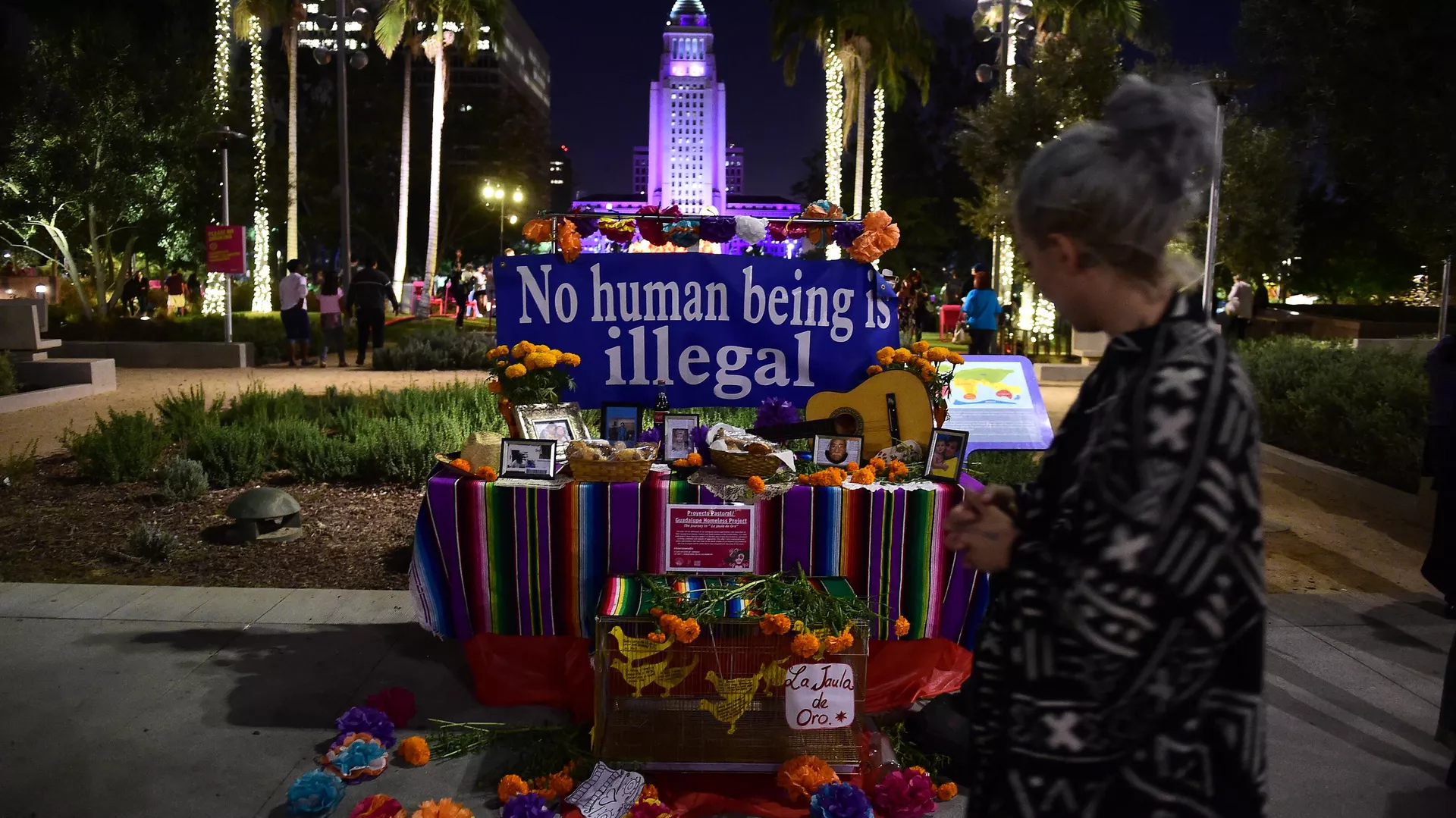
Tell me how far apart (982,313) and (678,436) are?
1012cm

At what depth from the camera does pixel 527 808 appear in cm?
313

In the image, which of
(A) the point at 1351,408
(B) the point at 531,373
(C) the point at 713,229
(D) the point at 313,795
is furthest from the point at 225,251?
(A) the point at 1351,408

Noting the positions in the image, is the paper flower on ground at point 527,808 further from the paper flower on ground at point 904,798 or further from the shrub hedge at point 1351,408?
the shrub hedge at point 1351,408

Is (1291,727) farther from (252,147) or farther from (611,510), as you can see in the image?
(252,147)

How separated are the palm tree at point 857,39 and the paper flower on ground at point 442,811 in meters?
29.2

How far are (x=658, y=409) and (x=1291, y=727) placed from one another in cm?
289

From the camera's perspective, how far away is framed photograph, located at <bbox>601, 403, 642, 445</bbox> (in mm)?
4688

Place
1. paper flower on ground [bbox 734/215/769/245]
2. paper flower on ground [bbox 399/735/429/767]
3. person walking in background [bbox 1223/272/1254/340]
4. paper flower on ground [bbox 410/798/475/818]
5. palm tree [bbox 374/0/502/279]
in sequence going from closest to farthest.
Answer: paper flower on ground [bbox 410/798/475/818], paper flower on ground [bbox 399/735/429/767], paper flower on ground [bbox 734/215/769/245], person walking in background [bbox 1223/272/1254/340], palm tree [bbox 374/0/502/279]

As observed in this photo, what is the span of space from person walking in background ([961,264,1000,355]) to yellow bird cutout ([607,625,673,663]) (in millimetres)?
11065

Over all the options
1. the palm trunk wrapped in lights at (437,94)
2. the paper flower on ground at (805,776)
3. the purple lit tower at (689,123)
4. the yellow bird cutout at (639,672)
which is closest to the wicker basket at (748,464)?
the yellow bird cutout at (639,672)

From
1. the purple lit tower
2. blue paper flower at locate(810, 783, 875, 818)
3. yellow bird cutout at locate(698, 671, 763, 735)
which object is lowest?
blue paper flower at locate(810, 783, 875, 818)

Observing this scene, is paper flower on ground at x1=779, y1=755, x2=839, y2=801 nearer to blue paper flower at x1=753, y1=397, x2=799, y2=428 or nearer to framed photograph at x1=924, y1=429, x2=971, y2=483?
framed photograph at x1=924, y1=429, x2=971, y2=483

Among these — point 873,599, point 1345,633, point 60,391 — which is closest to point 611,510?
point 873,599

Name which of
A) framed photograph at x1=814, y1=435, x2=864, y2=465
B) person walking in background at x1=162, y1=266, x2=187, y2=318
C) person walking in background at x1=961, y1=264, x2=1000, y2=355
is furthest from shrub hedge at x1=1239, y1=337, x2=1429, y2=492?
person walking in background at x1=162, y1=266, x2=187, y2=318
